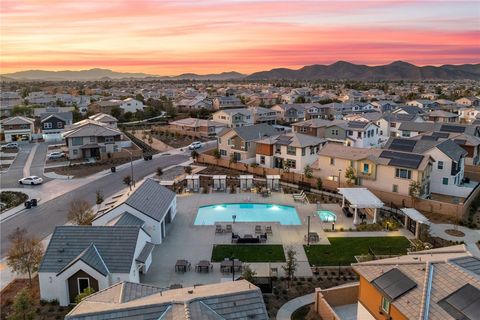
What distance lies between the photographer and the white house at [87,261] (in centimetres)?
2181

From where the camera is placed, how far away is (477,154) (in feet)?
160

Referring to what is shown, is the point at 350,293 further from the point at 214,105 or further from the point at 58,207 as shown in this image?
the point at 214,105

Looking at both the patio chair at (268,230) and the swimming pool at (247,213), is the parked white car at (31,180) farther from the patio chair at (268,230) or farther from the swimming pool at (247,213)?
the patio chair at (268,230)

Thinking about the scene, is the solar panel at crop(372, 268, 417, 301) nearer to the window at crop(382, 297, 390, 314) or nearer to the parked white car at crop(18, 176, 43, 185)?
the window at crop(382, 297, 390, 314)

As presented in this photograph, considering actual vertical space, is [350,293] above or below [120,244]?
below

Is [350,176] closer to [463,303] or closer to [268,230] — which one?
[268,230]

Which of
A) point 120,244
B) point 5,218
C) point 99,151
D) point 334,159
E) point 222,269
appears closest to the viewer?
point 120,244

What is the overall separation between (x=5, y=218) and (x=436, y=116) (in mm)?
69367

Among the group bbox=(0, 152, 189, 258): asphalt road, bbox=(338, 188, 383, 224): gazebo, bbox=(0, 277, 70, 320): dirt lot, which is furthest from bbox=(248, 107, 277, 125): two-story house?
bbox=(0, 277, 70, 320): dirt lot

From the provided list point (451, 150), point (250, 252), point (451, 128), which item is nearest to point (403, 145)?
point (451, 150)

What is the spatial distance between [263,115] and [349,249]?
6383cm

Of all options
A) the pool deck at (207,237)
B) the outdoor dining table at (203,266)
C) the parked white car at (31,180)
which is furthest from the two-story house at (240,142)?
the outdoor dining table at (203,266)

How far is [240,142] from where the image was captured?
51906 millimetres

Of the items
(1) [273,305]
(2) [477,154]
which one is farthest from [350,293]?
(2) [477,154]
